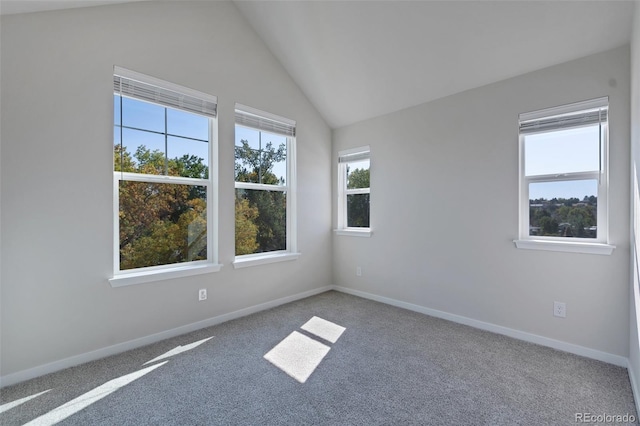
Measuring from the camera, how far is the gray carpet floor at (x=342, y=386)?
1691 mm

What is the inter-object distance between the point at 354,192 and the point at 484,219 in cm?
176

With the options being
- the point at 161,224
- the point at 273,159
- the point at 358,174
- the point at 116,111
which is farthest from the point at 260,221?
the point at 116,111

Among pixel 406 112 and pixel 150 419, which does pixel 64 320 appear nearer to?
pixel 150 419

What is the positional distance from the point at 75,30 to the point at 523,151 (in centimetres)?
386

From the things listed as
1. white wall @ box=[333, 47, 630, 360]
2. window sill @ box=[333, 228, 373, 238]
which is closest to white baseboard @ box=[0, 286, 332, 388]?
window sill @ box=[333, 228, 373, 238]

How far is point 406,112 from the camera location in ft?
11.5

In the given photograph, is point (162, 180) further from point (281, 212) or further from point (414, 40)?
point (414, 40)

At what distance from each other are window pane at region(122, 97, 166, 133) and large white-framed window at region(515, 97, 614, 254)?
11.0 ft

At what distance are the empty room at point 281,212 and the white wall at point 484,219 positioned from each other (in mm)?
17

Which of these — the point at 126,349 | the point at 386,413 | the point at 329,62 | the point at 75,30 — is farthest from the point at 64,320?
the point at 329,62

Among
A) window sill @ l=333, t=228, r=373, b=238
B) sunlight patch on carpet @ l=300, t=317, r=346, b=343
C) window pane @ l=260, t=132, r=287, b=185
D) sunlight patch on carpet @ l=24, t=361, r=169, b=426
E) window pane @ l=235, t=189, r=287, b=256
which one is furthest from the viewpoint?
window sill @ l=333, t=228, r=373, b=238

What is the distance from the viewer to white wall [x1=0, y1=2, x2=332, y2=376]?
1.99 meters

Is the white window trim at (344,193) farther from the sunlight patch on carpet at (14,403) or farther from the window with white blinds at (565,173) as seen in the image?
the sunlight patch on carpet at (14,403)

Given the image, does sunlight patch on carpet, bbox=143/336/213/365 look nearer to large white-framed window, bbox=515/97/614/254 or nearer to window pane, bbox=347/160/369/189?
window pane, bbox=347/160/369/189
